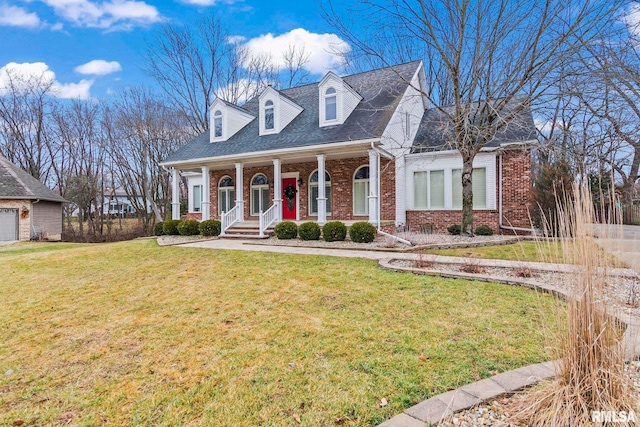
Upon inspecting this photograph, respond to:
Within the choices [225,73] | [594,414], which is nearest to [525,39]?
[594,414]

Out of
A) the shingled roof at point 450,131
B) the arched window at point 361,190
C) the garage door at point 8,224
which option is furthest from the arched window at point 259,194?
the garage door at point 8,224

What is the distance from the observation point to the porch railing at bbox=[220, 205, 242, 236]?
13.7 m

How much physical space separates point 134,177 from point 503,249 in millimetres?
24520

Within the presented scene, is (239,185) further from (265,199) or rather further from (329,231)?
(329,231)

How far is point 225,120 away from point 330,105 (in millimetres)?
5656

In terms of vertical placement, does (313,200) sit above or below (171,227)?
above

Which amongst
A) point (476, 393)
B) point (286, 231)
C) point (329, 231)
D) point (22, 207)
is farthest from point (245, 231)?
point (22, 207)

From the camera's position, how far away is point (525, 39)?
9633 mm

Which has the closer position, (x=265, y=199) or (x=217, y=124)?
(x=265, y=199)

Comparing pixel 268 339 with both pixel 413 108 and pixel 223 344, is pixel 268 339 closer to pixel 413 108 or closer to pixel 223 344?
pixel 223 344

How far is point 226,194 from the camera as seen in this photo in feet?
54.9

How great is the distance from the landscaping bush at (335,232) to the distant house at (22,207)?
62.3ft

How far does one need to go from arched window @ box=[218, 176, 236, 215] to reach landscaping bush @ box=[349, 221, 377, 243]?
8.01 meters

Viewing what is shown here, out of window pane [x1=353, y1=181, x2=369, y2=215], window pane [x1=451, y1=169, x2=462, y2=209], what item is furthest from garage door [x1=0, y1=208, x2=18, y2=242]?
window pane [x1=451, y1=169, x2=462, y2=209]
